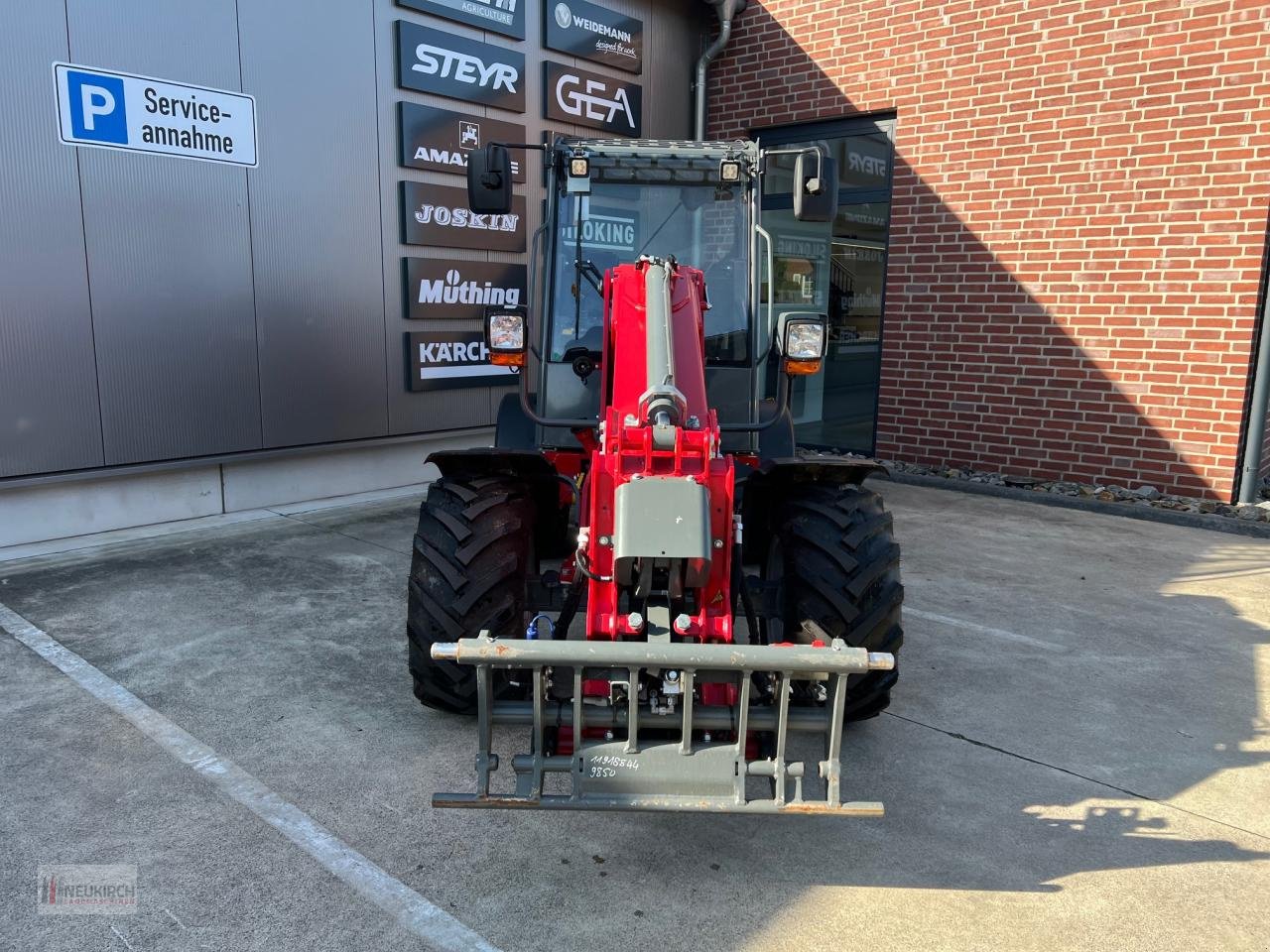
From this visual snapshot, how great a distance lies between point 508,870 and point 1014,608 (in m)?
3.54

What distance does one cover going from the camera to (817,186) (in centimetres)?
397

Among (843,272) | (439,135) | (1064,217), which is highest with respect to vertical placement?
(439,135)

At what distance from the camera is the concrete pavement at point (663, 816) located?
2582 mm

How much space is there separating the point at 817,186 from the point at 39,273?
190 inches

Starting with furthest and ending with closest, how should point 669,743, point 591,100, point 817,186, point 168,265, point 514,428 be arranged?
1. point 591,100
2. point 168,265
3. point 514,428
4. point 817,186
5. point 669,743

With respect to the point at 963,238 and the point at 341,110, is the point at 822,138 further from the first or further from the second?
the point at 341,110

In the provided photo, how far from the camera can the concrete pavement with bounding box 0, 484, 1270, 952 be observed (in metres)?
2.58

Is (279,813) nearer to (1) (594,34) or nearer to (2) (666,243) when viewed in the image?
(2) (666,243)

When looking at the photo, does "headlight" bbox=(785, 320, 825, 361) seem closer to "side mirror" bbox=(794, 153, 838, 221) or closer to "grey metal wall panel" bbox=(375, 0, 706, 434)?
"side mirror" bbox=(794, 153, 838, 221)

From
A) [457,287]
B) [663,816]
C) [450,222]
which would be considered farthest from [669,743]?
[450,222]

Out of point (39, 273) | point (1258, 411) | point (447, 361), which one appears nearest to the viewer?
point (39, 273)

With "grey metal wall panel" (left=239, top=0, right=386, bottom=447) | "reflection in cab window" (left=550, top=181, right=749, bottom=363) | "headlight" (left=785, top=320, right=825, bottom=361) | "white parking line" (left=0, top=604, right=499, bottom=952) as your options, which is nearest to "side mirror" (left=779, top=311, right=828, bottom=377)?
"headlight" (left=785, top=320, right=825, bottom=361)

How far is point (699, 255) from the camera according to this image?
4352mm

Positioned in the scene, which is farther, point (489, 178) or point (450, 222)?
point (450, 222)
